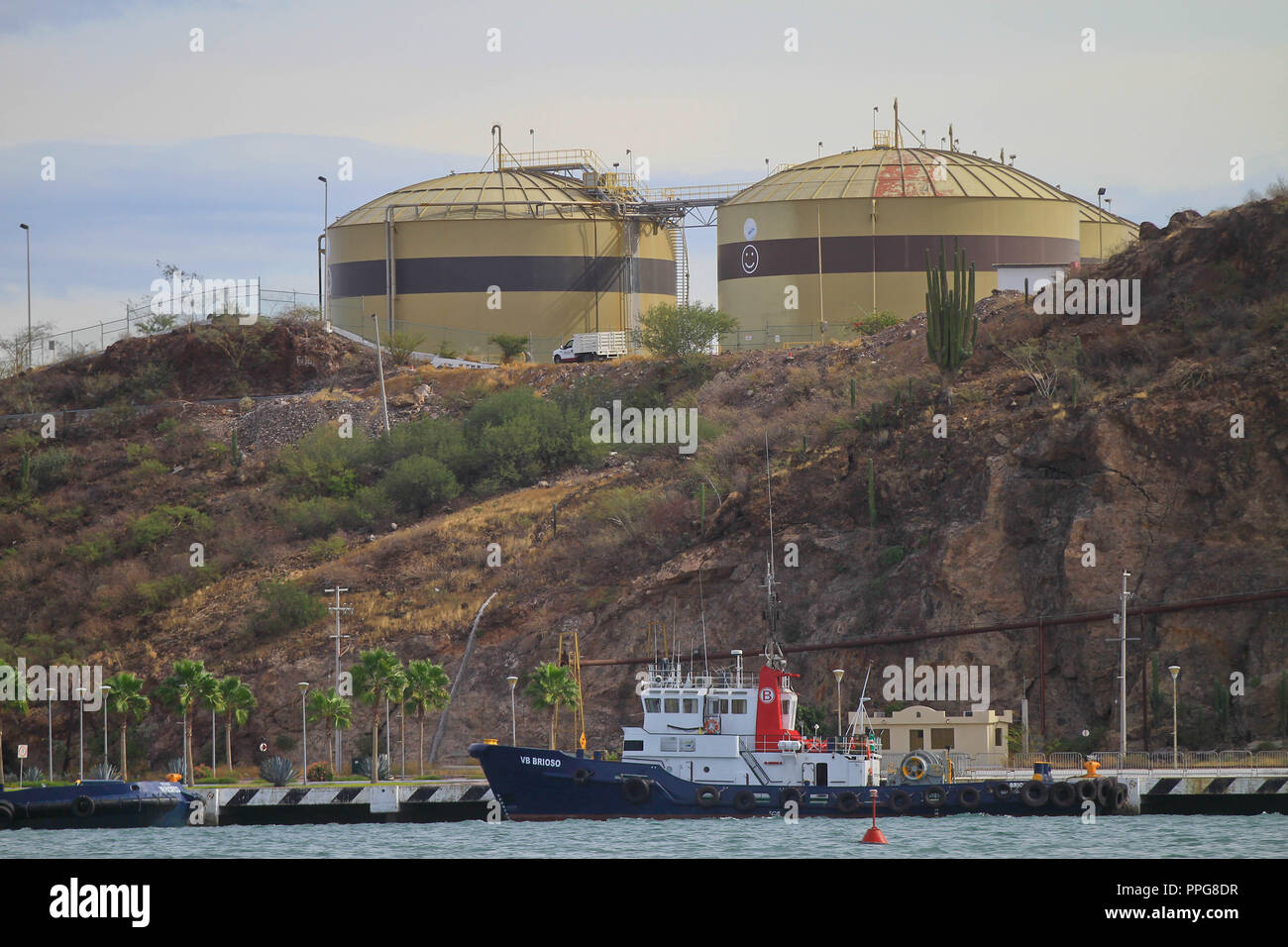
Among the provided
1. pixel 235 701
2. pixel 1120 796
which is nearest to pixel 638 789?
pixel 1120 796

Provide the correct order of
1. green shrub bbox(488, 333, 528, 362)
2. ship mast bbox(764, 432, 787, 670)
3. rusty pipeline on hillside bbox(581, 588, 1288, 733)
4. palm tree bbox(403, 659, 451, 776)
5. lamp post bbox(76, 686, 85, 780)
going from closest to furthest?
ship mast bbox(764, 432, 787, 670), rusty pipeline on hillside bbox(581, 588, 1288, 733), palm tree bbox(403, 659, 451, 776), lamp post bbox(76, 686, 85, 780), green shrub bbox(488, 333, 528, 362)

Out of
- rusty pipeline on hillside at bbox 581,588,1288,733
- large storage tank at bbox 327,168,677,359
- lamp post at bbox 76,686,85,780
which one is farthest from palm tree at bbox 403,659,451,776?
large storage tank at bbox 327,168,677,359

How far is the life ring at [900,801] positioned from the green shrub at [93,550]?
170 ft

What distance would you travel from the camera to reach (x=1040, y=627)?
62656mm

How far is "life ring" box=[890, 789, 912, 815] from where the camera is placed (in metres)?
51.8

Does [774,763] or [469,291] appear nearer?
[774,763]

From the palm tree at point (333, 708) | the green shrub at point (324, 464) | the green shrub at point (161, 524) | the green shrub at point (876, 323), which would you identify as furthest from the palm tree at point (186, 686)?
the green shrub at point (876, 323)

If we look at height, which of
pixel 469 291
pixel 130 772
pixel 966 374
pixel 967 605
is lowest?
pixel 130 772

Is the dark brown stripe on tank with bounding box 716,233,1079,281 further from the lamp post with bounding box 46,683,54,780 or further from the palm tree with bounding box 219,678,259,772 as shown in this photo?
the lamp post with bounding box 46,683,54,780

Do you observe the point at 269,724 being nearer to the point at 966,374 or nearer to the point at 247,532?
the point at 247,532

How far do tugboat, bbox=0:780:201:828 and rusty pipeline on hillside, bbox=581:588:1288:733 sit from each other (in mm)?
18798

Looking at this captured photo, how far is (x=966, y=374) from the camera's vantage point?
79.0 metres

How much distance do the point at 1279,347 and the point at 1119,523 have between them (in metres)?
10.2

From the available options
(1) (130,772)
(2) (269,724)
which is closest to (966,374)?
(2) (269,724)
